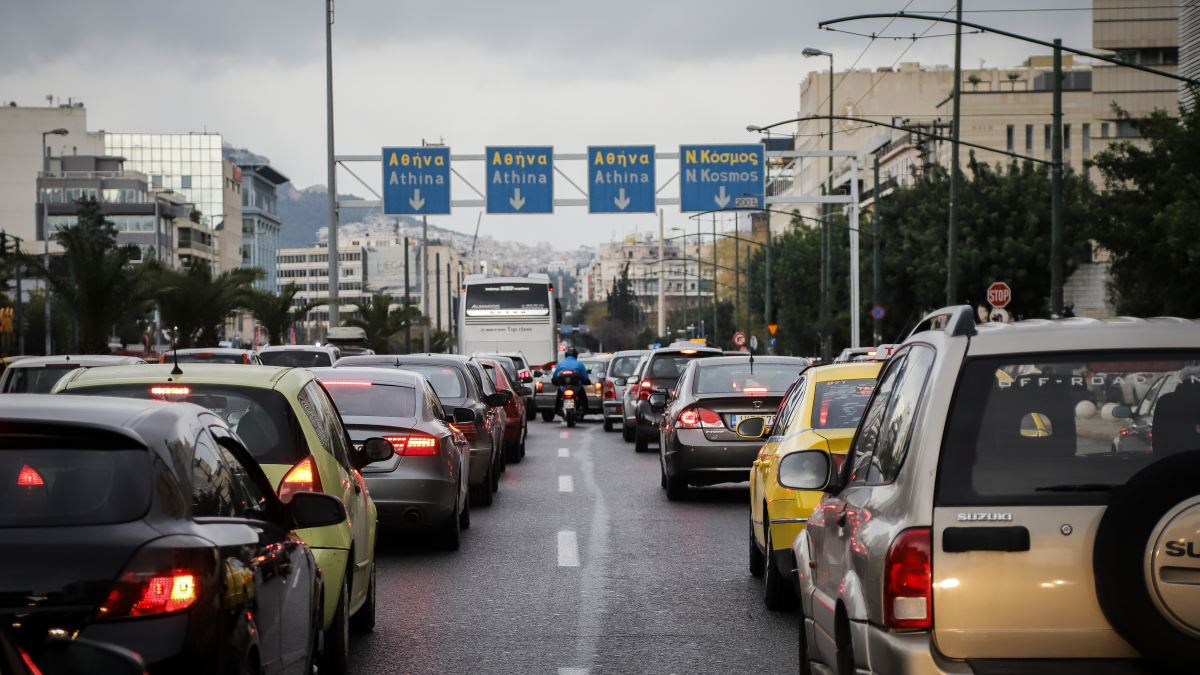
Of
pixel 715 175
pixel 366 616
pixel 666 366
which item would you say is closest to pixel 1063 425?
pixel 366 616

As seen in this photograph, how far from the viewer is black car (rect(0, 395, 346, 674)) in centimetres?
453

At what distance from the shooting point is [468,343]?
173ft

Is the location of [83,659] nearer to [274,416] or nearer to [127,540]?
[127,540]

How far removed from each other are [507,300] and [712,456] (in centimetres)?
3623

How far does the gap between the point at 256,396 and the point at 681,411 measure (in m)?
9.08

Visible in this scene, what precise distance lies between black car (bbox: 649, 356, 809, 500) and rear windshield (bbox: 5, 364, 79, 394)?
619 cm

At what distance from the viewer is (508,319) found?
175ft

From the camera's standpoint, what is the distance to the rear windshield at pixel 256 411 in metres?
9.03

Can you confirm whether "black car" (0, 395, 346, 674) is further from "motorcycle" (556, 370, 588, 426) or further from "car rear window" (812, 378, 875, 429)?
"motorcycle" (556, 370, 588, 426)

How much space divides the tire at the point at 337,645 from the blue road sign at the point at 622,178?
4237 centimetres

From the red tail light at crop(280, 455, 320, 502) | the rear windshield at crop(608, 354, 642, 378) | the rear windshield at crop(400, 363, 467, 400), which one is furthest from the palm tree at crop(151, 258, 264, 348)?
the red tail light at crop(280, 455, 320, 502)

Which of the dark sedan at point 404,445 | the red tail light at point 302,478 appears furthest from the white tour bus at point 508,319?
the red tail light at point 302,478

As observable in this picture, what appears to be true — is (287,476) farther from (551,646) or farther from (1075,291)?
(1075,291)

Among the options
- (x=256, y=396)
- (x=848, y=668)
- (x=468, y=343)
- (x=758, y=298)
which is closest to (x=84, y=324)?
(x=468, y=343)
